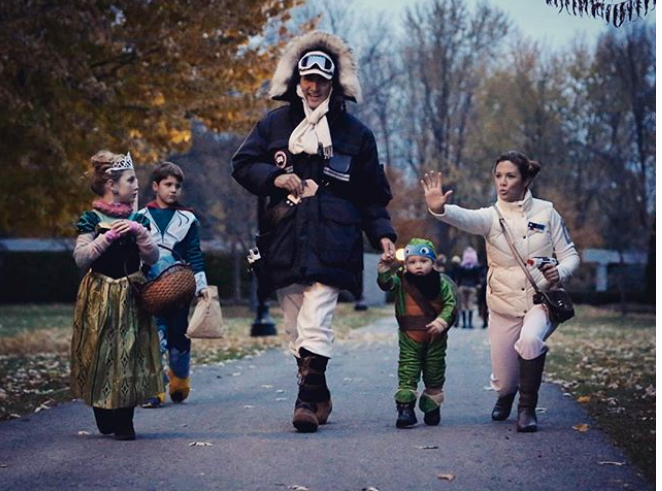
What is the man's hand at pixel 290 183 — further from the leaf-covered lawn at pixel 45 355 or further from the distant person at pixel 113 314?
the leaf-covered lawn at pixel 45 355

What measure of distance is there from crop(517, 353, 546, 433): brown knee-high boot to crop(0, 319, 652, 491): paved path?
0.13 metres

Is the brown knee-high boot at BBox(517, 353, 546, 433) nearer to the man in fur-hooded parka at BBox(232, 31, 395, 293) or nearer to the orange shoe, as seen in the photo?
the man in fur-hooded parka at BBox(232, 31, 395, 293)

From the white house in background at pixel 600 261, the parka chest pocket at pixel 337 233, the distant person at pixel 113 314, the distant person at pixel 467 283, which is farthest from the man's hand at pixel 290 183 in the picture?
the white house in background at pixel 600 261

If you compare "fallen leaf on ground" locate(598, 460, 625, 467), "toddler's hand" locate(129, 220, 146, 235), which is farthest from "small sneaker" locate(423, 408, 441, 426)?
"toddler's hand" locate(129, 220, 146, 235)

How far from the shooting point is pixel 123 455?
636 cm

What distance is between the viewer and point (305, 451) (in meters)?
6.49

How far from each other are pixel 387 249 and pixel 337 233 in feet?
1.08

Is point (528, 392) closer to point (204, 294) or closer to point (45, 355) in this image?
point (204, 294)

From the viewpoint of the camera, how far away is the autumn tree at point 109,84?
14.3 meters

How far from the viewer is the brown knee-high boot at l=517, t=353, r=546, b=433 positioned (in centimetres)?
741

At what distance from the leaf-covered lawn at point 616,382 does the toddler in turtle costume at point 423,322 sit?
111cm

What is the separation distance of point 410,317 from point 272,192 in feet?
4.07

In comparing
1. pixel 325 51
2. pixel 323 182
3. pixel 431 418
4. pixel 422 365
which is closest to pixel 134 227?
pixel 323 182

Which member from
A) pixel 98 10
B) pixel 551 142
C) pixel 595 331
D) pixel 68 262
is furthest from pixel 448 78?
pixel 98 10
